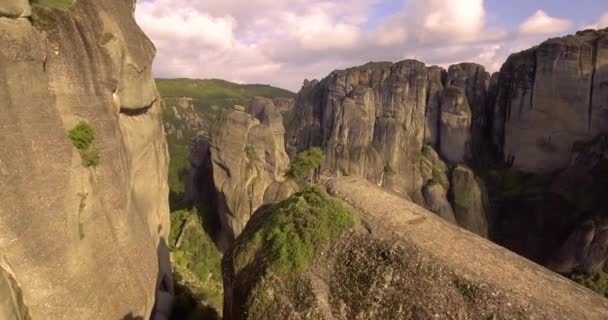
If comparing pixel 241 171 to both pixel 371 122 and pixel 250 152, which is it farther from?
pixel 371 122

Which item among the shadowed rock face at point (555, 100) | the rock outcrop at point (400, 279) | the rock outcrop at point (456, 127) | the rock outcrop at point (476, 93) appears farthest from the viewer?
the rock outcrop at point (476, 93)

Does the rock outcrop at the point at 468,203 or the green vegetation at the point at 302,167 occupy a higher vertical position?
the green vegetation at the point at 302,167

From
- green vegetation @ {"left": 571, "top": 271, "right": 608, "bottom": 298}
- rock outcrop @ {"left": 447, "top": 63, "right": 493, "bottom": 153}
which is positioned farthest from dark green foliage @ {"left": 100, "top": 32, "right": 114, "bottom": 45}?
rock outcrop @ {"left": 447, "top": 63, "right": 493, "bottom": 153}

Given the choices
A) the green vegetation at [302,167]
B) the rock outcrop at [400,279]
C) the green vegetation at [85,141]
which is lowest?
the green vegetation at [302,167]

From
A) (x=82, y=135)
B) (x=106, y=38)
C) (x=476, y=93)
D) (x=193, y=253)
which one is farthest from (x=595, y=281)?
(x=476, y=93)

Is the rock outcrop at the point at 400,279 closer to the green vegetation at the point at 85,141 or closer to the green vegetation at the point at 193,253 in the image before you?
the green vegetation at the point at 85,141

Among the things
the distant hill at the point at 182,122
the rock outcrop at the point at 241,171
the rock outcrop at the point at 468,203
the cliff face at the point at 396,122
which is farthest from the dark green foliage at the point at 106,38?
the distant hill at the point at 182,122

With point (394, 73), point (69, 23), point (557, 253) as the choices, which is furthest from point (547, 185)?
point (69, 23)
